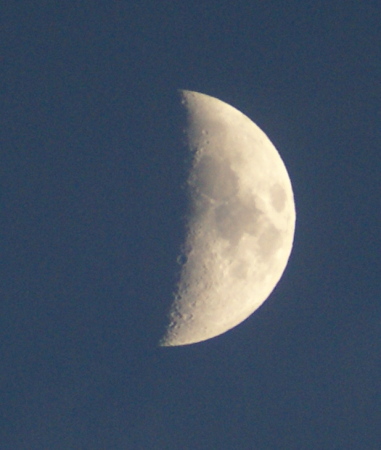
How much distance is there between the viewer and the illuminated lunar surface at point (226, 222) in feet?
52.0

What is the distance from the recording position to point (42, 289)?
585 inches

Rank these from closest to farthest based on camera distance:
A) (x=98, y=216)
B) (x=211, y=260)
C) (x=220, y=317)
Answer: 1. (x=98, y=216)
2. (x=211, y=260)
3. (x=220, y=317)

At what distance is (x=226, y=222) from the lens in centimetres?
1591

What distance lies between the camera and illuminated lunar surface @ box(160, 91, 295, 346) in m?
15.9

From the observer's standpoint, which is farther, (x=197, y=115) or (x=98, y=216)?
(x=197, y=115)

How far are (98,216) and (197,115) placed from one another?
3813 millimetres

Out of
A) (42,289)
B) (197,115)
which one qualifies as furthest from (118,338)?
(197,115)

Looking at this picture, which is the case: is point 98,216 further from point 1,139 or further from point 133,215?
point 1,139

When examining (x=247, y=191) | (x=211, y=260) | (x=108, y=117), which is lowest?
(x=211, y=260)

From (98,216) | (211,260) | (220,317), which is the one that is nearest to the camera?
(98,216)

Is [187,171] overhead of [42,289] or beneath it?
overhead

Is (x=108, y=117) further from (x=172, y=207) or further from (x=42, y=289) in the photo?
(x=42, y=289)

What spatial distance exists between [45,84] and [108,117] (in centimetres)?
163

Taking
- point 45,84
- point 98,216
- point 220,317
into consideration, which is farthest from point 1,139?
point 220,317
